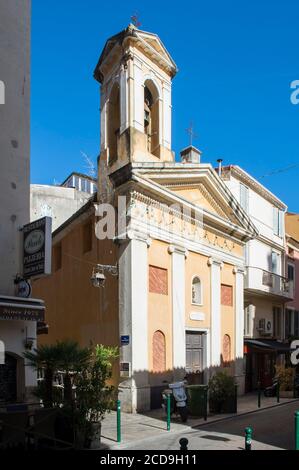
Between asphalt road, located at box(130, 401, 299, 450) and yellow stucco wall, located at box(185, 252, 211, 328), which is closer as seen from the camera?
asphalt road, located at box(130, 401, 299, 450)

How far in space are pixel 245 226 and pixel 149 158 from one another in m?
6.69

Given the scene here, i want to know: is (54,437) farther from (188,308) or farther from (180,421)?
(188,308)

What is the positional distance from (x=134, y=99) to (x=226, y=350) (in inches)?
448

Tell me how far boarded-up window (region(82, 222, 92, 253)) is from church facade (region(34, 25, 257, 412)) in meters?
0.16

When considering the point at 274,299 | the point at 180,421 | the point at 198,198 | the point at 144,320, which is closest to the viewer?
the point at 180,421

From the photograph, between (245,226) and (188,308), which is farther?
(245,226)

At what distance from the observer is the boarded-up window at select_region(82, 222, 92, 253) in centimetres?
2053

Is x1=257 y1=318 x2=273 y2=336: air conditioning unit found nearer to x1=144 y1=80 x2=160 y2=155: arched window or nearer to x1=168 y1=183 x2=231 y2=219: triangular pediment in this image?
x1=168 y1=183 x2=231 y2=219: triangular pediment

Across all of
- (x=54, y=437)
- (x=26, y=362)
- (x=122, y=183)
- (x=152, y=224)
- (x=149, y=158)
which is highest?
(x=149, y=158)

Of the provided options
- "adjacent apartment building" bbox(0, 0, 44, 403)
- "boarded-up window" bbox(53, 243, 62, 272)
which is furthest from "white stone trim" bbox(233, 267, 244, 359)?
"adjacent apartment building" bbox(0, 0, 44, 403)

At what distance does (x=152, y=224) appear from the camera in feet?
59.1

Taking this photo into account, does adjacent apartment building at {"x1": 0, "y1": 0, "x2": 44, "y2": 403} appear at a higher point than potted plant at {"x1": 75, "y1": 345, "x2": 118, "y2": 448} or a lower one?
higher

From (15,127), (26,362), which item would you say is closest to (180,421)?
(26,362)

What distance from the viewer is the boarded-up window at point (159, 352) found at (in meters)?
17.7
